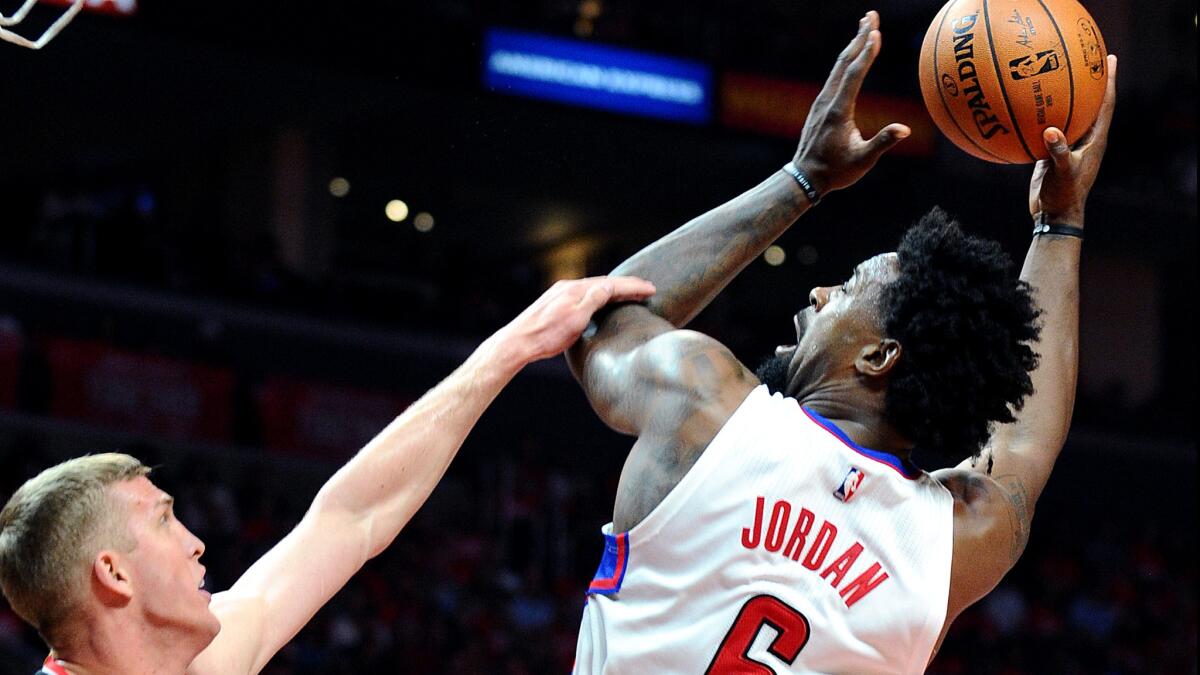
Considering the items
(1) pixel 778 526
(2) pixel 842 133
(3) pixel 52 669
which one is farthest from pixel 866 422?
(3) pixel 52 669

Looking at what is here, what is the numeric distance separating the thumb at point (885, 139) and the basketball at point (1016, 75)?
286mm

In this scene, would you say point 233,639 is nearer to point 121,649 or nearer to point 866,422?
point 121,649

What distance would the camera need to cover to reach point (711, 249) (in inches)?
127

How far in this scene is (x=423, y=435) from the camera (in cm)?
298

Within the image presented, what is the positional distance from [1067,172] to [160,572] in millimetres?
1987

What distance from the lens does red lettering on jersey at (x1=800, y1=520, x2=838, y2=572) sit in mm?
2748

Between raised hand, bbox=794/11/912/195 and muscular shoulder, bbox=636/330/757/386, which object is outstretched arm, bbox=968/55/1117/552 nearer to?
raised hand, bbox=794/11/912/195

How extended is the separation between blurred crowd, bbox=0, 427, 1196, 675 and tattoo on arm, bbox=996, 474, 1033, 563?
6.55 m

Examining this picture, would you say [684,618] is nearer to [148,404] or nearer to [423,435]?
[423,435]

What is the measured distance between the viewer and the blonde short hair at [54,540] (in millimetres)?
2484

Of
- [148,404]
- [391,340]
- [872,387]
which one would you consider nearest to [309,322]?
[391,340]

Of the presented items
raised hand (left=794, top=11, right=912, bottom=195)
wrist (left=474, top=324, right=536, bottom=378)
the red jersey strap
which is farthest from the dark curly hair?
the red jersey strap

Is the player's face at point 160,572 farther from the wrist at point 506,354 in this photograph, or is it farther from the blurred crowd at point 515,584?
the blurred crowd at point 515,584

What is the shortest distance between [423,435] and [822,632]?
0.82m
